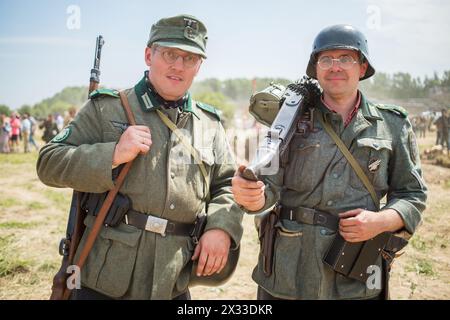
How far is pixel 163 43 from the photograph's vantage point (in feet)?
8.62

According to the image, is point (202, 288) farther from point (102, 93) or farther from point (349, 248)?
point (102, 93)

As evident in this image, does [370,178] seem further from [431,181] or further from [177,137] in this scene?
[431,181]

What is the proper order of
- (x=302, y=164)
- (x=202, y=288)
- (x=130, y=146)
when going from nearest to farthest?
(x=130, y=146) → (x=302, y=164) → (x=202, y=288)

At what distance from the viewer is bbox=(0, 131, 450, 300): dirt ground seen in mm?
5121

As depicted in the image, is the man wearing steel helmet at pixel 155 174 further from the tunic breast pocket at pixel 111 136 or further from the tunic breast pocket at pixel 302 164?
the tunic breast pocket at pixel 302 164

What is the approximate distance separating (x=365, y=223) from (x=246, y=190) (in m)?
0.81

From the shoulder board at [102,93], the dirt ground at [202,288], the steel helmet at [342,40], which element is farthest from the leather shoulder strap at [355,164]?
the dirt ground at [202,288]

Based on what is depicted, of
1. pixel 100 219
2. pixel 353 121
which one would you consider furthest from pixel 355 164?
pixel 100 219

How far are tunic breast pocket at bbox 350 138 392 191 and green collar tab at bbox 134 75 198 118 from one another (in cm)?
118

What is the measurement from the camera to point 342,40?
258 centimetres

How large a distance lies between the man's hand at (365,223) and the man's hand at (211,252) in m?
0.77

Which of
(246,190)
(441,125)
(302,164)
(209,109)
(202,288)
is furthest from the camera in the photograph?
(441,125)
